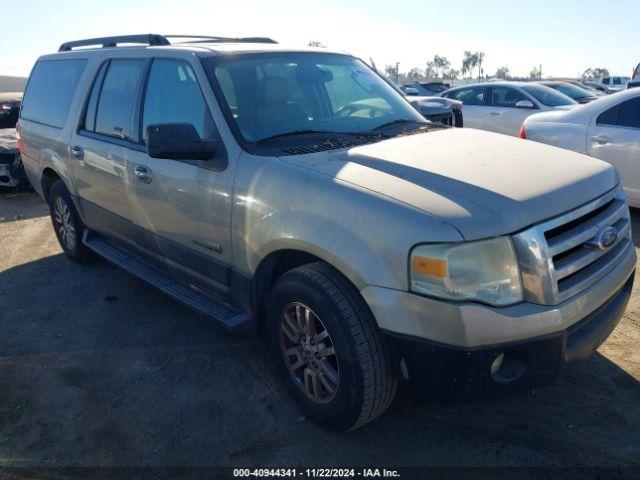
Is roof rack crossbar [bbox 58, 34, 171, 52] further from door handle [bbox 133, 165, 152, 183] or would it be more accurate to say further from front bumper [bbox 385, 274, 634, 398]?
front bumper [bbox 385, 274, 634, 398]

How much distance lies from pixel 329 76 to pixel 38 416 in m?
2.80

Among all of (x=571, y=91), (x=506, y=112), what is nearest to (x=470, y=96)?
(x=506, y=112)

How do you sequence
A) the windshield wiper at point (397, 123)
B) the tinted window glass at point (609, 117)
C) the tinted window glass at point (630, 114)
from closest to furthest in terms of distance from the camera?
the windshield wiper at point (397, 123) < the tinted window glass at point (630, 114) < the tinted window glass at point (609, 117)

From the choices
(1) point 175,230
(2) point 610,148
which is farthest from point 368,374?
(2) point 610,148

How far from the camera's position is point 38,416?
301 cm

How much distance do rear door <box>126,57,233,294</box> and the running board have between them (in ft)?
0.31

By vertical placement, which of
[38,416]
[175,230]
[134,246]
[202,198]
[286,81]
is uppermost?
[286,81]

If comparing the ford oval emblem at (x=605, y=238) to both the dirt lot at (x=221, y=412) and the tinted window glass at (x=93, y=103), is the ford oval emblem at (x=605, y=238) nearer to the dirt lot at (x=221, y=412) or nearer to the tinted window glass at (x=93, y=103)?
the dirt lot at (x=221, y=412)

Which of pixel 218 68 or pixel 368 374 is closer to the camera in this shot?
pixel 368 374

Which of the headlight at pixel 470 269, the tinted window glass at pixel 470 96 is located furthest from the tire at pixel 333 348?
the tinted window glass at pixel 470 96

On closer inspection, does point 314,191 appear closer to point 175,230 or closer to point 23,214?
point 175,230

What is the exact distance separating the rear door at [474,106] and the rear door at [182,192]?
793cm

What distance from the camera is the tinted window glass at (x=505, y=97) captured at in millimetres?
9977

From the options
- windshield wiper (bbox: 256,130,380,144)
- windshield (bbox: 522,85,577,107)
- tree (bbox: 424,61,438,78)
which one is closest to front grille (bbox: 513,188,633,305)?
windshield wiper (bbox: 256,130,380,144)
